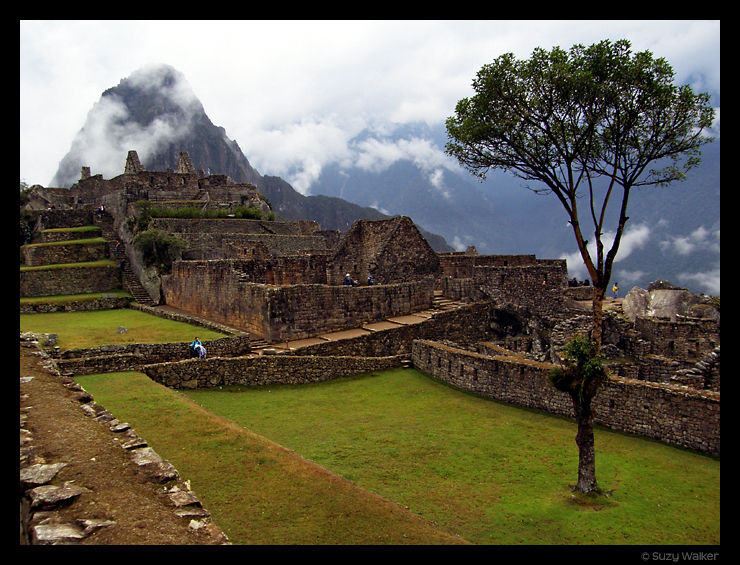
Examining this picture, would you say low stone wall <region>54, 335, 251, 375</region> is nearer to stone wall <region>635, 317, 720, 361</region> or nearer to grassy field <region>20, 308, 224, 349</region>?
grassy field <region>20, 308, 224, 349</region>

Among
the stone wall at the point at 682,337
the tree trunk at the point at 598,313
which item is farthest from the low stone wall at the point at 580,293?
the tree trunk at the point at 598,313

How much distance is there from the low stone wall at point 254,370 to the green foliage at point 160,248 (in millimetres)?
15567

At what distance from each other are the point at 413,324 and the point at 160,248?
1707 cm

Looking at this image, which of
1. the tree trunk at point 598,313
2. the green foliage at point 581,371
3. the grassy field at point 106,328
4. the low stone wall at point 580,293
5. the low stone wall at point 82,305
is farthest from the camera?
the low stone wall at point 580,293

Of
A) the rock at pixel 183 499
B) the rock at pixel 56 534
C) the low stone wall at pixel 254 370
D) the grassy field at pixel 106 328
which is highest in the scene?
the grassy field at pixel 106 328

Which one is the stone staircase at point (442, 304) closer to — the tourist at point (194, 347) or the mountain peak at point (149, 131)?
the tourist at point (194, 347)

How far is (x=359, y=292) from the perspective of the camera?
19797mm

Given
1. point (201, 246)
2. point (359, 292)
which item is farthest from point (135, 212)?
point (359, 292)

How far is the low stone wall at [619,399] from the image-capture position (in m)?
9.78

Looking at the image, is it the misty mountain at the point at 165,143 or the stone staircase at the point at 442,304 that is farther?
the misty mountain at the point at 165,143

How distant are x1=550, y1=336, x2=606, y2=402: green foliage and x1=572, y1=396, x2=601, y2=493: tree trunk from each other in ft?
0.62


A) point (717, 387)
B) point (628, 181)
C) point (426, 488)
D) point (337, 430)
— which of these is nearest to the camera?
point (426, 488)
